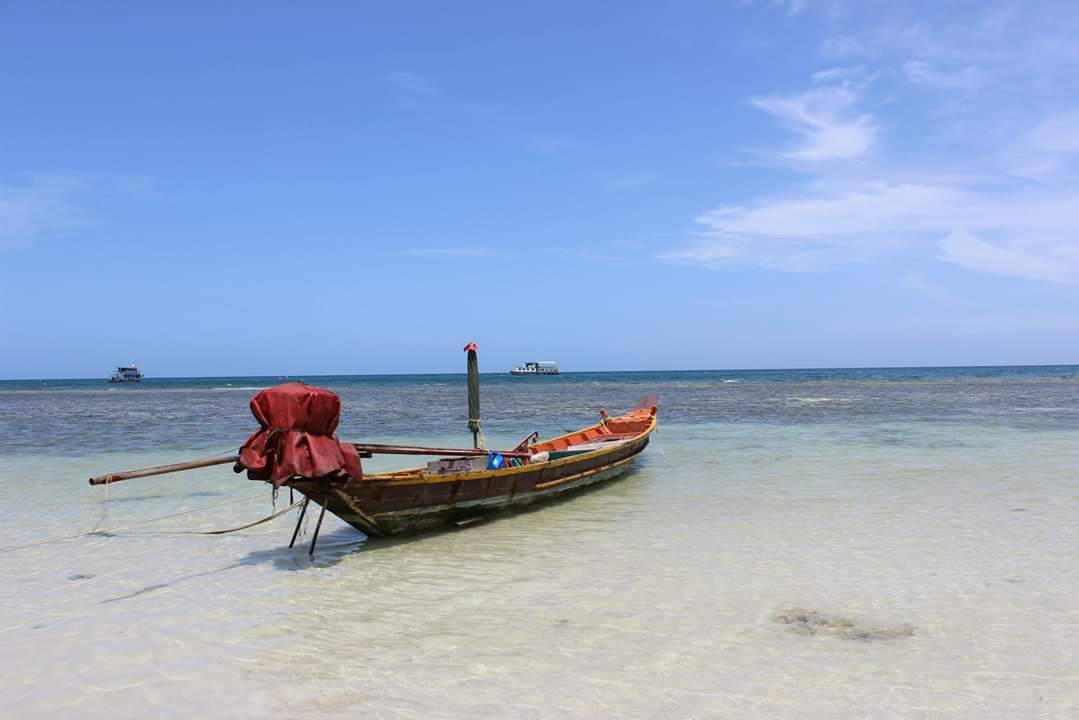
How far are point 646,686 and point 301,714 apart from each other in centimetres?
272

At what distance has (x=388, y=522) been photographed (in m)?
11.1

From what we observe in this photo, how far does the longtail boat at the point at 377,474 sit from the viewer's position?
366 inches

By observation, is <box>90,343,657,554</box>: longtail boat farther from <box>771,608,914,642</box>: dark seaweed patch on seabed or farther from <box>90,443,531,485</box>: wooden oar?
<box>771,608,914,642</box>: dark seaweed patch on seabed

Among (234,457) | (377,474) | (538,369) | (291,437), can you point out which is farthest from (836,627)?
(538,369)

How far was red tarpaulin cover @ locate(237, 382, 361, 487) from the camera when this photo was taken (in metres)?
9.21

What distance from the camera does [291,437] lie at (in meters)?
9.32

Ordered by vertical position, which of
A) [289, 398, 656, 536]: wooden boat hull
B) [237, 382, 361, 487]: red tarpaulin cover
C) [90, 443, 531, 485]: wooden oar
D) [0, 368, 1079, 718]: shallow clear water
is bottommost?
[0, 368, 1079, 718]: shallow clear water

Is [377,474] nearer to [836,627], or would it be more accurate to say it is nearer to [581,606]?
[581,606]

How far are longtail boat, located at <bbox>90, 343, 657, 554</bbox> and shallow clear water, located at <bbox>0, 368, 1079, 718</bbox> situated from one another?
494mm

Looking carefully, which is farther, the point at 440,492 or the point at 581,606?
the point at 440,492

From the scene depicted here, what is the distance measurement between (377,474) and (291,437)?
2835mm

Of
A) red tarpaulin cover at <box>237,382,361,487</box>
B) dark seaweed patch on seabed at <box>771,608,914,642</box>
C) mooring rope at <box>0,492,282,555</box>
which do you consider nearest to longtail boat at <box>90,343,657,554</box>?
red tarpaulin cover at <box>237,382,361,487</box>

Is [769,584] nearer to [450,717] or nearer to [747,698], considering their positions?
[747,698]

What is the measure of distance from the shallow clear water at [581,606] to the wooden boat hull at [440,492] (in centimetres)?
39
